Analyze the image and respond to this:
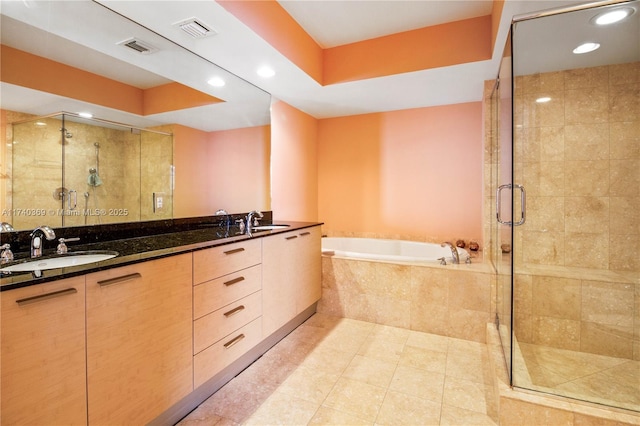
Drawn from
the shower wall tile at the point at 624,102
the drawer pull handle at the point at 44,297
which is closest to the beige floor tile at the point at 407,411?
the drawer pull handle at the point at 44,297

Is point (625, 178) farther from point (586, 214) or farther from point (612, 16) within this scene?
point (612, 16)

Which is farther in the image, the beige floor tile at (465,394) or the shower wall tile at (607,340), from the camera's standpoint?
the shower wall tile at (607,340)

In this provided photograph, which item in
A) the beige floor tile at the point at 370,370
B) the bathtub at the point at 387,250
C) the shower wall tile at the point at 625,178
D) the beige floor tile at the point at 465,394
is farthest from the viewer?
the bathtub at the point at 387,250

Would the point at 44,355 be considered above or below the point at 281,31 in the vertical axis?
below

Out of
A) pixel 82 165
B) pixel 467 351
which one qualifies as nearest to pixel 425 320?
pixel 467 351

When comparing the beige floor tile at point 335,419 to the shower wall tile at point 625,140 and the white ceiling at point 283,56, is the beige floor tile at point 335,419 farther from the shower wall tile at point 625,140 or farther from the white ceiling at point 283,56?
the shower wall tile at point 625,140

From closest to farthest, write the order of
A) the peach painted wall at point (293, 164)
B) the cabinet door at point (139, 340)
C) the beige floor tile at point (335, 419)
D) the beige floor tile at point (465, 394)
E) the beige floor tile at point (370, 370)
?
1. the cabinet door at point (139, 340)
2. the beige floor tile at point (335, 419)
3. the beige floor tile at point (465, 394)
4. the beige floor tile at point (370, 370)
5. the peach painted wall at point (293, 164)

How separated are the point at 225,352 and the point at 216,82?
1.93 meters

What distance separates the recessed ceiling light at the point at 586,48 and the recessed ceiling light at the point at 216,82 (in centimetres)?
264

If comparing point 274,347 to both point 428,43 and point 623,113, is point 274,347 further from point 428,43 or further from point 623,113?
point 623,113

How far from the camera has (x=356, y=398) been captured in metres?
1.73

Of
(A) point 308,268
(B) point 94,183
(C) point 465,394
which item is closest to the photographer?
(B) point 94,183

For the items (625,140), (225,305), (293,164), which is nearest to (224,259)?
(225,305)

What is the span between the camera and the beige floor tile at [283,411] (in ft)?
5.06
